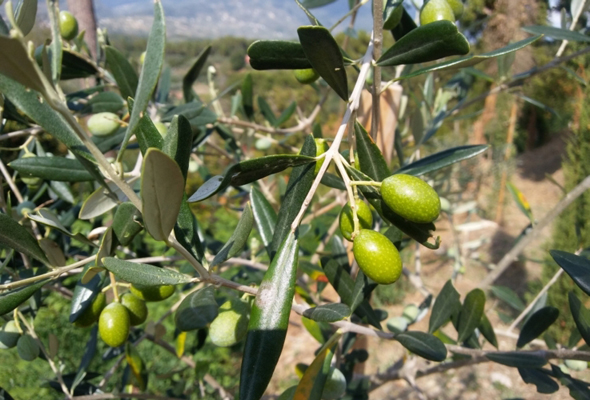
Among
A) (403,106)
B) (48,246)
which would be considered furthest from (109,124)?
(403,106)

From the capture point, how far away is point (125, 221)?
2.01 ft

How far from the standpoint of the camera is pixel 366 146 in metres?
0.56

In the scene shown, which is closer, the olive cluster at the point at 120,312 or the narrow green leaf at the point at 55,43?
the narrow green leaf at the point at 55,43

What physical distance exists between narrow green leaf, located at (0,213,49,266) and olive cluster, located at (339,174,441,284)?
0.49 m

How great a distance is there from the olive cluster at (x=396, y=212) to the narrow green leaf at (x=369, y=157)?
9 cm

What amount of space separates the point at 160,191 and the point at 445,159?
45 centimetres

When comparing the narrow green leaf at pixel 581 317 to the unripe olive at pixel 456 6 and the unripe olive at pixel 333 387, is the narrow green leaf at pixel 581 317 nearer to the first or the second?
the unripe olive at pixel 333 387

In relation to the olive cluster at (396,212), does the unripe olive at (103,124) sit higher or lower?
lower

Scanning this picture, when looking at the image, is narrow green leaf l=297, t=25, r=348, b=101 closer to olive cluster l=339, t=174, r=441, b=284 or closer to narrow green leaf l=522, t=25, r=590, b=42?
olive cluster l=339, t=174, r=441, b=284

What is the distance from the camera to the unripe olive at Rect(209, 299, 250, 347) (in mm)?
693

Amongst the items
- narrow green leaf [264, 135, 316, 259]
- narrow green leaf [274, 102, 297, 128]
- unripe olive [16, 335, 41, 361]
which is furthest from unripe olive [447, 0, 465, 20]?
unripe olive [16, 335, 41, 361]

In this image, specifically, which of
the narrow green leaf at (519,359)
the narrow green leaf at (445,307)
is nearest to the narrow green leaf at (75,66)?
the narrow green leaf at (445,307)

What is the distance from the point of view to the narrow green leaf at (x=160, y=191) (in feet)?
1.15

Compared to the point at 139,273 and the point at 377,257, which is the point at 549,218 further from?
the point at 139,273
